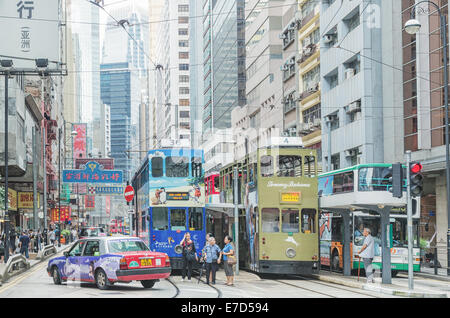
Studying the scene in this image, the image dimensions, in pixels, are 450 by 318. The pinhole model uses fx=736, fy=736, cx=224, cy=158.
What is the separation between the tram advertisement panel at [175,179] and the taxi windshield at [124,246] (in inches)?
273

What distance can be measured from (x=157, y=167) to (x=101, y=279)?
842 cm

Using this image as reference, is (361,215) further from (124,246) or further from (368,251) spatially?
(124,246)

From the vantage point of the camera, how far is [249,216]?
27.5m

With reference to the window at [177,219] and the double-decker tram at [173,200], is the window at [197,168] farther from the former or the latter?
the window at [177,219]

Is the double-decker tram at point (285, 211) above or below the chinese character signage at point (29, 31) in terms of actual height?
below

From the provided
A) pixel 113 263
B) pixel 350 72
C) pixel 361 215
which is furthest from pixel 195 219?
pixel 350 72

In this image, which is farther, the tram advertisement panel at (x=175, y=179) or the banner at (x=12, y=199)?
the banner at (x=12, y=199)

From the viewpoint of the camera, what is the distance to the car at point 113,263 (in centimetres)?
1958

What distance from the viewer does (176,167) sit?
28141 mm

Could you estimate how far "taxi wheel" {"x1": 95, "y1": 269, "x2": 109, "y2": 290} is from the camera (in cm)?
2003
